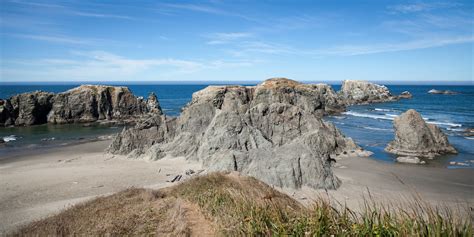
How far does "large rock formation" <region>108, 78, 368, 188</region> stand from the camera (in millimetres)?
23422

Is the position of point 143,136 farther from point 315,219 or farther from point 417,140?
point 315,219

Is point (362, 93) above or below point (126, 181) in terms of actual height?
above

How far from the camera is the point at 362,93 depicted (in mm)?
120562

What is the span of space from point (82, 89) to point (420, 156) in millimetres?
66882

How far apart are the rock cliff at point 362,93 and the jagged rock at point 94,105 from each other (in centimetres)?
7013

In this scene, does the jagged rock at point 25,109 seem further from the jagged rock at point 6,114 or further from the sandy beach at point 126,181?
the sandy beach at point 126,181

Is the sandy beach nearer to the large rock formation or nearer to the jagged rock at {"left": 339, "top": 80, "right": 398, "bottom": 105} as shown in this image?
the large rock formation

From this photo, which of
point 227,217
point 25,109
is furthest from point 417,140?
point 25,109

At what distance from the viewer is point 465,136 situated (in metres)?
46.1

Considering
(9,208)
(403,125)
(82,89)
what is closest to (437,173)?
(403,125)

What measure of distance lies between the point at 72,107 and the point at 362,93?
92870mm

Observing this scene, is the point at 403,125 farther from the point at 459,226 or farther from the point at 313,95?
the point at 313,95

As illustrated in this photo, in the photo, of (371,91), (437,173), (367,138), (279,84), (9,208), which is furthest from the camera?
(371,91)

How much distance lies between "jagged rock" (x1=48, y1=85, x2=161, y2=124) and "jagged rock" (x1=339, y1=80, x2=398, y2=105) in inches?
2761
